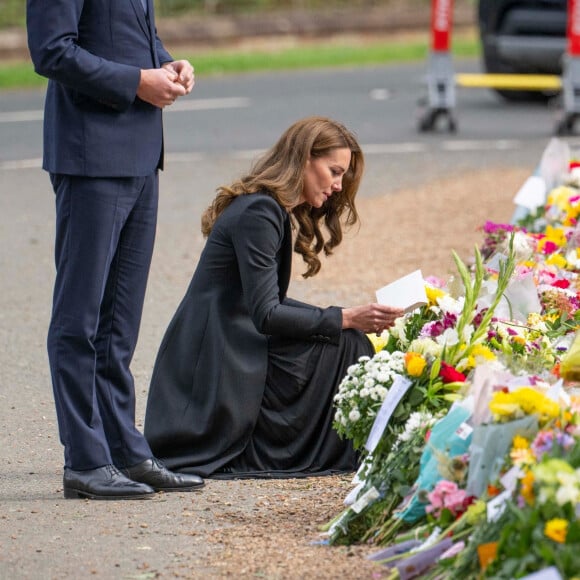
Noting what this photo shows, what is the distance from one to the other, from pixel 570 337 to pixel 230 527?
129cm

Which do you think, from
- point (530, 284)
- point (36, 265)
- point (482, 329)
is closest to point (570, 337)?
point (530, 284)

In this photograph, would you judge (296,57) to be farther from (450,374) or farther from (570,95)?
(450,374)

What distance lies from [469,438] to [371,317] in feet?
3.35

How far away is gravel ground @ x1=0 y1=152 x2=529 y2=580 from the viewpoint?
12.1 feet

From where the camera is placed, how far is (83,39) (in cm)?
414

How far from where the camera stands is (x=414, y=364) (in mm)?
3939

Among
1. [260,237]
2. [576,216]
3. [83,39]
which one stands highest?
[83,39]

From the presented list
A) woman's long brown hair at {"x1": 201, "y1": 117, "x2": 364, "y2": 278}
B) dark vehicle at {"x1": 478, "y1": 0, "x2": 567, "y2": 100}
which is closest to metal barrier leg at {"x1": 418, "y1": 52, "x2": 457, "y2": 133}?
dark vehicle at {"x1": 478, "y1": 0, "x2": 567, "y2": 100}

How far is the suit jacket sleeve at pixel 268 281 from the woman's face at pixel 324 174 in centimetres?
16

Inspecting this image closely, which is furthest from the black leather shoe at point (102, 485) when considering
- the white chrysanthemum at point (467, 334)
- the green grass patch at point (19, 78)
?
the green grass patch at point (19, 78)

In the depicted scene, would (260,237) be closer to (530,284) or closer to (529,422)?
(530,284)

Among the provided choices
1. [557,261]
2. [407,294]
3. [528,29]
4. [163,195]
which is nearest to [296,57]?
[528,29]

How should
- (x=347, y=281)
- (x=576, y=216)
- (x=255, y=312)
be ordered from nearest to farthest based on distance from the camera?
(x=255, y=312) → (x=576, y=216) → (x=347, y=281)

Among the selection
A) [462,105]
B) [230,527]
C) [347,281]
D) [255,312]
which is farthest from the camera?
[462,105]
